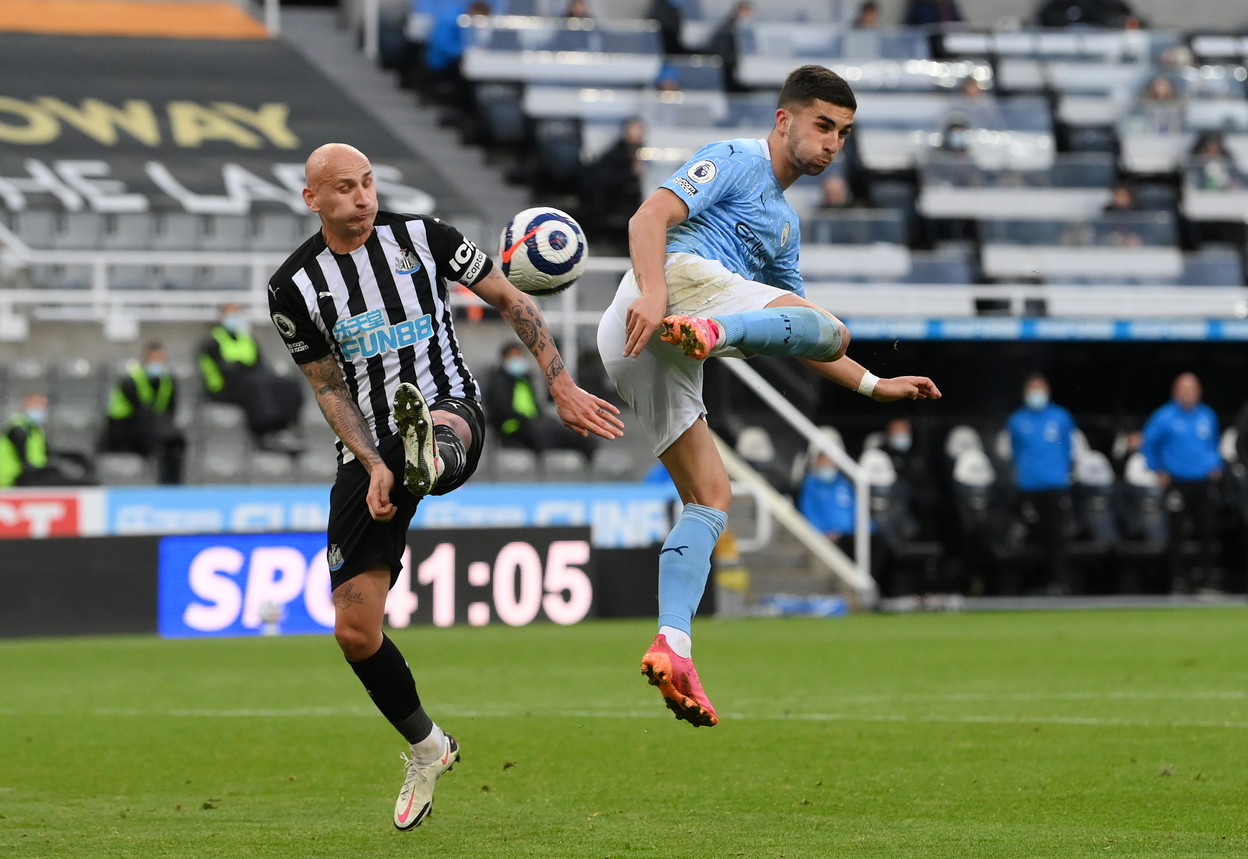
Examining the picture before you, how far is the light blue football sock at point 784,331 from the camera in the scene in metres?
5.55

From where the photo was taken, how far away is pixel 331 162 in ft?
18.9

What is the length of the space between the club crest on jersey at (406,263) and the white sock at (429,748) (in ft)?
4.79

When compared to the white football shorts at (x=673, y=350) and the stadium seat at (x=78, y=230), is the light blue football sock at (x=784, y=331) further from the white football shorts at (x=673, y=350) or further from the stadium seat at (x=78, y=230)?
the stadium seat at (x=78, y=230)

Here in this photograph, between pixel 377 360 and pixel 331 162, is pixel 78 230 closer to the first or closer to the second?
pixel 377 360

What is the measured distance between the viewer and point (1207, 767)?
280 inches

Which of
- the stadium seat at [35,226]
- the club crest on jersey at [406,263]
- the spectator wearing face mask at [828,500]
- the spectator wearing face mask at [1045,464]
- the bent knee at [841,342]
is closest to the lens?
the bent knee at [841,342]

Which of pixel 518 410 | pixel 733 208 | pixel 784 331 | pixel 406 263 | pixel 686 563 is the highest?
pixel 733 208

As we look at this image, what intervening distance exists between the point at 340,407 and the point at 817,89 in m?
1.74

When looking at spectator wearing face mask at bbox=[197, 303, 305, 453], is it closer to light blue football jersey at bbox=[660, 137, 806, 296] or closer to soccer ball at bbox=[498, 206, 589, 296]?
soccer ball at bbox=[498, 206, 589, 296]

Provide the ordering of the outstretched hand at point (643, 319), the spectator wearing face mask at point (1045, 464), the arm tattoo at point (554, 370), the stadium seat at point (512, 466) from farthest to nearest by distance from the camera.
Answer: the spectator wearing face mask at point (1045, 464), the stadium seat at point (512, 466), the arm tattoo at point (554, 370), the outstretched hand at point (643, 319)

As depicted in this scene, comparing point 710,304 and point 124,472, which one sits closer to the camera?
point 710,304

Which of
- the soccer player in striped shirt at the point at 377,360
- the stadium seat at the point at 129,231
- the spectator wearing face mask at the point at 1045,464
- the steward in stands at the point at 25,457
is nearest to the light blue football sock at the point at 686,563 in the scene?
the soccer player in striped shirt at the point at 377,360

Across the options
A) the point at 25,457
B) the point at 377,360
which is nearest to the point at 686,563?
the point at 377,360

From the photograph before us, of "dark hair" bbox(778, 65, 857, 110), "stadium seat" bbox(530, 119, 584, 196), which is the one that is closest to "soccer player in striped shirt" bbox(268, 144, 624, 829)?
"dark hair" bbox(778, 65, 857, 110)
